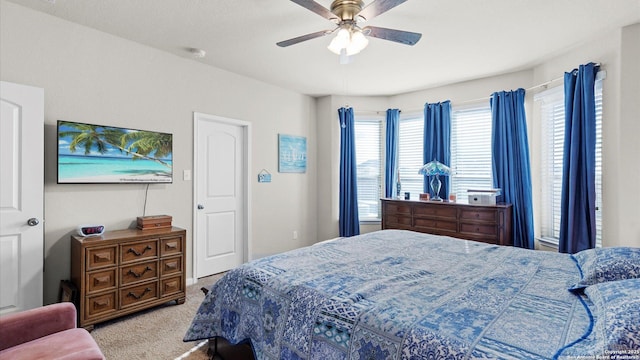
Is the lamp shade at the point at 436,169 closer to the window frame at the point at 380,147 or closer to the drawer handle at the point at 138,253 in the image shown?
the window frame at the point at 380,147

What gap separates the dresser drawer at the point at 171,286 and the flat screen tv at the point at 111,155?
3.40 feet

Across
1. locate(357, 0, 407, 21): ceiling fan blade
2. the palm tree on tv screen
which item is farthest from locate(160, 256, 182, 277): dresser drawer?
locate(357, 0, 407, 21): ceiling fan blade

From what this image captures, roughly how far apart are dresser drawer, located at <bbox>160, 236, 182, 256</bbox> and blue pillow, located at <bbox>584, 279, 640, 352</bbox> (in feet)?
10.1

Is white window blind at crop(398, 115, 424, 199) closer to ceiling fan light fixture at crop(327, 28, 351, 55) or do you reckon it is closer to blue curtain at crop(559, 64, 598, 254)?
blue curtain at crop(559, 64, 598, 254)

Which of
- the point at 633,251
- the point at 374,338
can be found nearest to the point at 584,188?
the point at 633,251

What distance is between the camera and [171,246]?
2.94m

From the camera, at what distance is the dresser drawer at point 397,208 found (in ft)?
14.3

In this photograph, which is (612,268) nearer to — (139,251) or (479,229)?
(479,229)

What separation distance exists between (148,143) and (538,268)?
3.55 metres

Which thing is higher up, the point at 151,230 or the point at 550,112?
the point at 550,112

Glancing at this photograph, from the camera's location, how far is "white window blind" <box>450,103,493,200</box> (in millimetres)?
4219

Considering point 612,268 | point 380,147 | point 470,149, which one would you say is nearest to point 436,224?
point 470,149

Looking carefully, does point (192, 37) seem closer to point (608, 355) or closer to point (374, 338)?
point (374, 338)

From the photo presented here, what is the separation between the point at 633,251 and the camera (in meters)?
1.63
